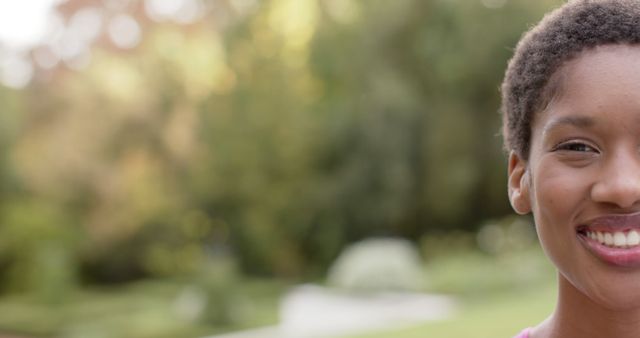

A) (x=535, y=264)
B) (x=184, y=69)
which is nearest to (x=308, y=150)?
(x=184, y=69)

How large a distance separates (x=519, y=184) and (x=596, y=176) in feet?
0.74

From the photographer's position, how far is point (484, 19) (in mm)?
16516

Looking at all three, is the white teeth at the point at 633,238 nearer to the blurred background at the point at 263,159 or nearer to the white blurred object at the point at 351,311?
the white blurred object at the point at 351,311

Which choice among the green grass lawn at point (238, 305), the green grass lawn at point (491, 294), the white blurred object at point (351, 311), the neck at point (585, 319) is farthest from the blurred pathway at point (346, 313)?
the neck at point (585, 319)

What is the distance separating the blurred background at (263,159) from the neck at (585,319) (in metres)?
11.2

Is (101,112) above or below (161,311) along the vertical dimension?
above

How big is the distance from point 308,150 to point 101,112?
4.16m

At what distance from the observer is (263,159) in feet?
53.2

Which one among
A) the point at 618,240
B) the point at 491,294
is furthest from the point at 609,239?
the point at 491,294

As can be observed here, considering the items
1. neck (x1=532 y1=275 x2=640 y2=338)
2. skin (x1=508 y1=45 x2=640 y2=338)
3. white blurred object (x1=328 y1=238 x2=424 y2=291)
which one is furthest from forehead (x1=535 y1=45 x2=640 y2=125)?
white blurred object (x1=328 y1=238 x2=424 y2=291)

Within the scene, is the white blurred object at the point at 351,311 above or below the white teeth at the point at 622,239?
above

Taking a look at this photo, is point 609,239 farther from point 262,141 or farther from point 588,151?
point 262,141

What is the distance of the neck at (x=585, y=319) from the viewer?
4.40 ft

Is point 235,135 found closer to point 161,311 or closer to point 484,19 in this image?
point 161,311
